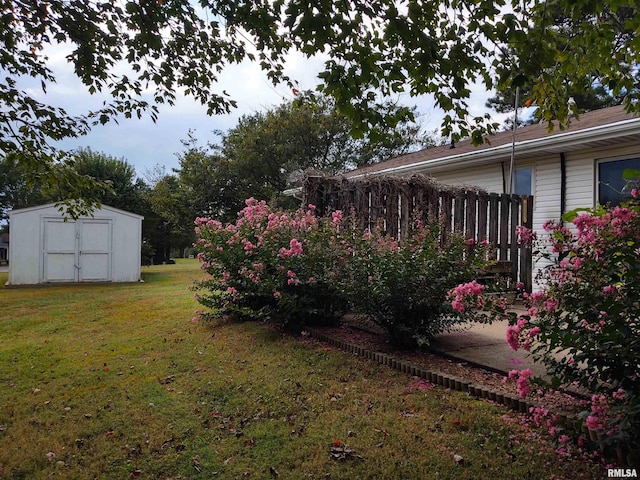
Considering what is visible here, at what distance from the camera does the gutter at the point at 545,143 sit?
247 inches

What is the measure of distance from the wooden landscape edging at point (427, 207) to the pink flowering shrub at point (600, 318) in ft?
9.88

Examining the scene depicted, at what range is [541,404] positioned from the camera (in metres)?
2.79

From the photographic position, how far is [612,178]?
6953 millimetres

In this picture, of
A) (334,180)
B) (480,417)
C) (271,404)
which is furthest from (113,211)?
(480,417)

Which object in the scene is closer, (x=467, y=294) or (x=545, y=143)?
(x=467, y=294)

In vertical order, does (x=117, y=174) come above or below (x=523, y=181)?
above

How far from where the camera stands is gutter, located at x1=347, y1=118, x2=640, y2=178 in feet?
20.6

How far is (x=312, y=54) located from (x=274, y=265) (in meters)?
2.82

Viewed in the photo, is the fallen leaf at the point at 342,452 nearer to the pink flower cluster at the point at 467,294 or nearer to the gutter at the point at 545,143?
the pink flower cluster at the point at 467,294

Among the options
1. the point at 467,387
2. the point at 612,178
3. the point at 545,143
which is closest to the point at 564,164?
the point at 545,143

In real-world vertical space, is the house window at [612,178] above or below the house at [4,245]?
above

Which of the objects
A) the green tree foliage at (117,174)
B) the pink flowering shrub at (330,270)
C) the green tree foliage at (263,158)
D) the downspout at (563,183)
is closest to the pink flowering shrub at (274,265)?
the pink flowering shrub at (330,270)

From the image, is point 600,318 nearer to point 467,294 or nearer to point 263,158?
point 467,294

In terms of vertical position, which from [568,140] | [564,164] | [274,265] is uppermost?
[568,140]
